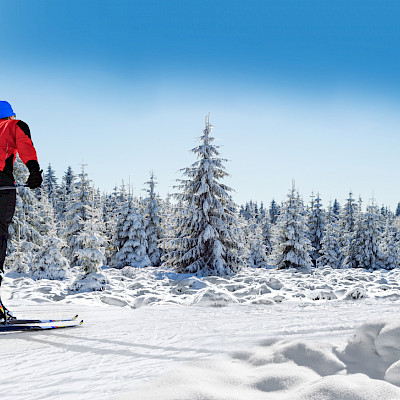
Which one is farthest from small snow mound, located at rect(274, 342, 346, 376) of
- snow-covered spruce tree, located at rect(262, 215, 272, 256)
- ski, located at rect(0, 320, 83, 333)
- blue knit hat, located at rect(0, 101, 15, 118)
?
snow-covered spruce tree, located at rect(262, 215, 272, 256)

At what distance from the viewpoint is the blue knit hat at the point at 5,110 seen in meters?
2.99

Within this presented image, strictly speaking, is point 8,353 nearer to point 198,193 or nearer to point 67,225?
point 198,193

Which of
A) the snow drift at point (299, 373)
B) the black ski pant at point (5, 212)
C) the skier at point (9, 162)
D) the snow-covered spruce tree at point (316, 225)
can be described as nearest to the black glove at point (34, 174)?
the skier at point (9, 162)

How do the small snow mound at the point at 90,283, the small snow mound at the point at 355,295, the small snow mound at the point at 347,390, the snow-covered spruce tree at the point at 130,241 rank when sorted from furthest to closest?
the snow-covered spruce tree at the point at 130,241
the small snow mound at the point at 90,283
the small snow mound at the point at 355,295
the small snow mound at the point at 347,390

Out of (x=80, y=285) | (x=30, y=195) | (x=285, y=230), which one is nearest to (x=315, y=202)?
(x=285, y=230)

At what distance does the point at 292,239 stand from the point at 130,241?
12.3m

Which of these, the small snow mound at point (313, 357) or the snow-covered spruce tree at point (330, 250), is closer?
the small snow mound at point (313, 357)

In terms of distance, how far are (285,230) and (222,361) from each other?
20.0 meters

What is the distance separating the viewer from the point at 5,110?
9.85 feet

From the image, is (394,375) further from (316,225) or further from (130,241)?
(316,225)

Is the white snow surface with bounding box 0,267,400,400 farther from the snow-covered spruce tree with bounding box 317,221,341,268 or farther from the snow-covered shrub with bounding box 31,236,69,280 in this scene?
the snow-covered spruce tree with bounding box 317,221,341,268

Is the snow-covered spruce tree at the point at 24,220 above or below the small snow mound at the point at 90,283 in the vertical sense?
above

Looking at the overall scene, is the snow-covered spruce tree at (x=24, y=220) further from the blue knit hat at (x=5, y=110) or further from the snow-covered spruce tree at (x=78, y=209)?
the blue knit hat at (x=5, y=110)

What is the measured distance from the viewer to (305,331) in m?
2.66
